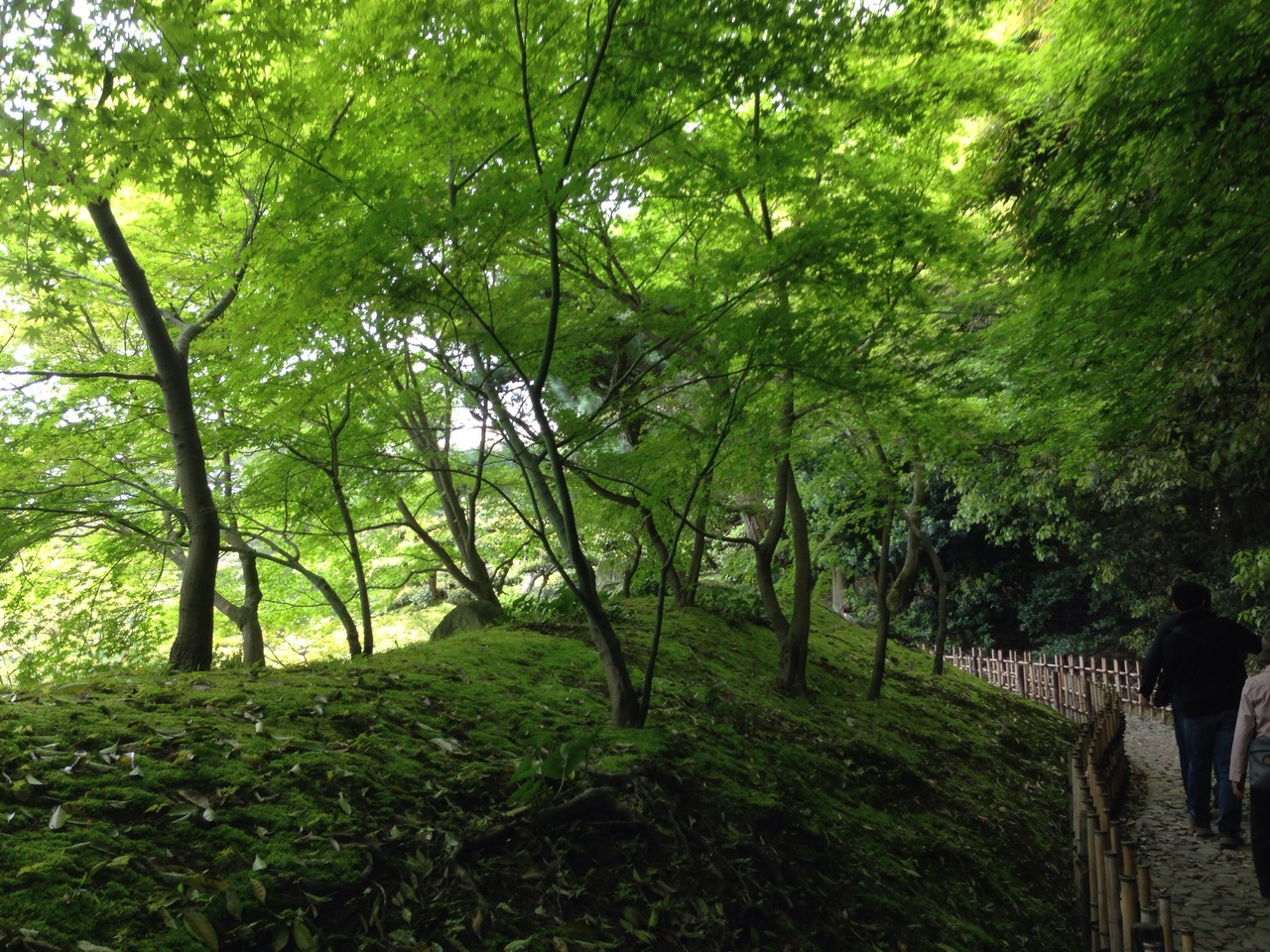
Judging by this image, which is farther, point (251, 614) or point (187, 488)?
point (251, 614)

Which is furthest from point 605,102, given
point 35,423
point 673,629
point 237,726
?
point 35,423

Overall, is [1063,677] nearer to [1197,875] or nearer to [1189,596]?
[1189,596]

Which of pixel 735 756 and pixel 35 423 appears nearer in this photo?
pixel 735 756

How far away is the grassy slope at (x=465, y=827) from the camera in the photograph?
2623 millimetres

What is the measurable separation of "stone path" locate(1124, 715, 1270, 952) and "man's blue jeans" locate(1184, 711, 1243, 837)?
19cm

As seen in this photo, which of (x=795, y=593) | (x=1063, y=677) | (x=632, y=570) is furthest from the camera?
(x=1063, y=677)

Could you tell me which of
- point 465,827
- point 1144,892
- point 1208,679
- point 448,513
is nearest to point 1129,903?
point 1144,892

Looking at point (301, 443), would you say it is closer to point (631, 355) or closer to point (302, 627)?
point (631, 355)

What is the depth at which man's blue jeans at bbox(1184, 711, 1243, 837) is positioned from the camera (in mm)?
5742

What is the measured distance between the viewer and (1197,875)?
5512 millimetres

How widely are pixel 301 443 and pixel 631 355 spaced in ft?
9.70

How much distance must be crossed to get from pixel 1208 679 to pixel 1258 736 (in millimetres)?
882

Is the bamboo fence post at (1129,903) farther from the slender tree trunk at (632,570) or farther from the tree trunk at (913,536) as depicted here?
the slender tree trunk at (632,570)

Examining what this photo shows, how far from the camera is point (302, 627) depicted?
50.0ft
